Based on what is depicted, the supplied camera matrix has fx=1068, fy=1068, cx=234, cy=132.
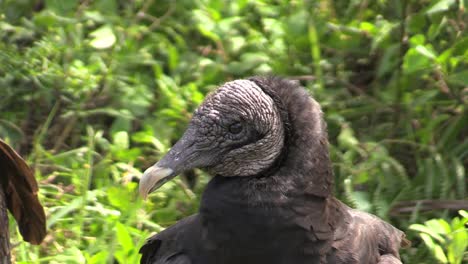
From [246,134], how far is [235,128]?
0.14 ft

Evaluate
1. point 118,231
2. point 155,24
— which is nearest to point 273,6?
point 155,24

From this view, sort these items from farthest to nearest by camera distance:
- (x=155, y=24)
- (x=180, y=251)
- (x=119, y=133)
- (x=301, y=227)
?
(x=155, y=24) < (x=119, y=133) < (x=180, y=251) < (x=301, y=227)

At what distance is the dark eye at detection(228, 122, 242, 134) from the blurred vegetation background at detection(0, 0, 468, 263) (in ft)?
3.01

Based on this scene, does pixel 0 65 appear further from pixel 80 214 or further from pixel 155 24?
pixel 80 214

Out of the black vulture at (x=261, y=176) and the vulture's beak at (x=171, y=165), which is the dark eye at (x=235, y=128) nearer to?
the black vulture at (x=261, y=176)

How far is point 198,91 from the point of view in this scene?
16.2 ft

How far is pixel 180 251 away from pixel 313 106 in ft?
2.09

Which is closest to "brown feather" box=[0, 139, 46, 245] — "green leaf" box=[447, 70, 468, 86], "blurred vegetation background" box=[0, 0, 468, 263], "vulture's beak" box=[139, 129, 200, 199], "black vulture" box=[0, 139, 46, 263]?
"black vulture" box=[0, 139, 46, 263]

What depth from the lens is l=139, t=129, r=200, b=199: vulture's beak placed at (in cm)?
314

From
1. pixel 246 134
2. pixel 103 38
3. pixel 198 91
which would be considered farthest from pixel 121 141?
pixel 246 134

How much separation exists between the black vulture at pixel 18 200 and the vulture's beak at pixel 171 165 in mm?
571

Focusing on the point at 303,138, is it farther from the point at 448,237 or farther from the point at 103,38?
the point at 103,38

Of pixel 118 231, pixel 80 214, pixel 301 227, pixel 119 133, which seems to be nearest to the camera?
pixel 301 227

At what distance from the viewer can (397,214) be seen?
14.7 feet
